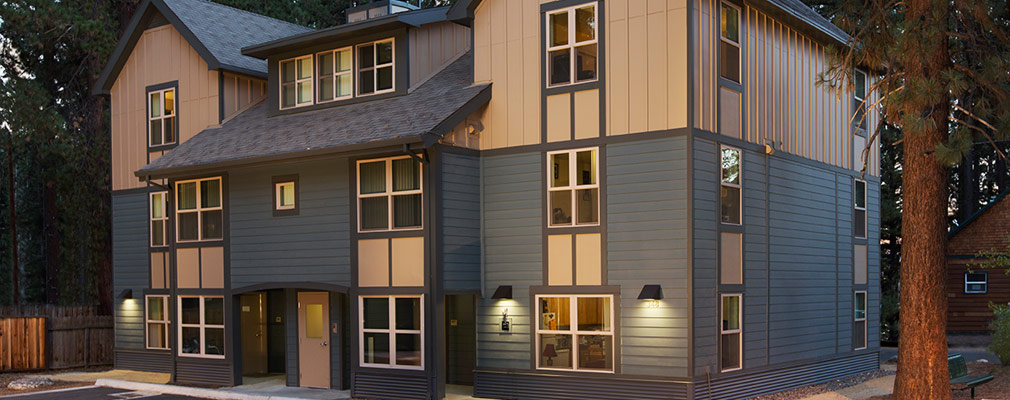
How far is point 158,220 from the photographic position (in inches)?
875

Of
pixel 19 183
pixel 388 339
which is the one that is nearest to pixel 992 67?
pixel 388 339

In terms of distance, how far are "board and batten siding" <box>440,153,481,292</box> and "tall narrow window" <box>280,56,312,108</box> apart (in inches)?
190

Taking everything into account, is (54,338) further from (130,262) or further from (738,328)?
(738,328)

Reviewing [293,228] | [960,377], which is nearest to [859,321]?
[960,377]

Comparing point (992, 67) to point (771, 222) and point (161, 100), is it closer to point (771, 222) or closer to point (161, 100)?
point (771, 222)

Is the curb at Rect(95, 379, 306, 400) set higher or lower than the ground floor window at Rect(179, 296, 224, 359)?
lower

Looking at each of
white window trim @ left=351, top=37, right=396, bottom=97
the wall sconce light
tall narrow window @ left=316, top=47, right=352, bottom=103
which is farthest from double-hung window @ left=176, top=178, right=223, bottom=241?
the wall sconce light

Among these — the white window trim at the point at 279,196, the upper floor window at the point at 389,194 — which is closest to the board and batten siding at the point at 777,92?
the upper floor window at the point at 389,194

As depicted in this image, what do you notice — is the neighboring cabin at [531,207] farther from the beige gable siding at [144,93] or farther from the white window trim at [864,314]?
the beige gable siding at [144,93]

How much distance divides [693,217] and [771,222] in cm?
298

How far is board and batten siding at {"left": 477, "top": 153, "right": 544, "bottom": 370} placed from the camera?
653 inches

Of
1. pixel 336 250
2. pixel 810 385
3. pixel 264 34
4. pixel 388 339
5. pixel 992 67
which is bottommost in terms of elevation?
pixel 810 385

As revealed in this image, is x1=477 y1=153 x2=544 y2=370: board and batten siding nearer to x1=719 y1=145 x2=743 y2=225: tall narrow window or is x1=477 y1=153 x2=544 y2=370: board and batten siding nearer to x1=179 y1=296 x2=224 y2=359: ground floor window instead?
x1=719 y1=145 x2=743 y2=225: tall narrow window

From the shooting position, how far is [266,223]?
19078 millimetres
